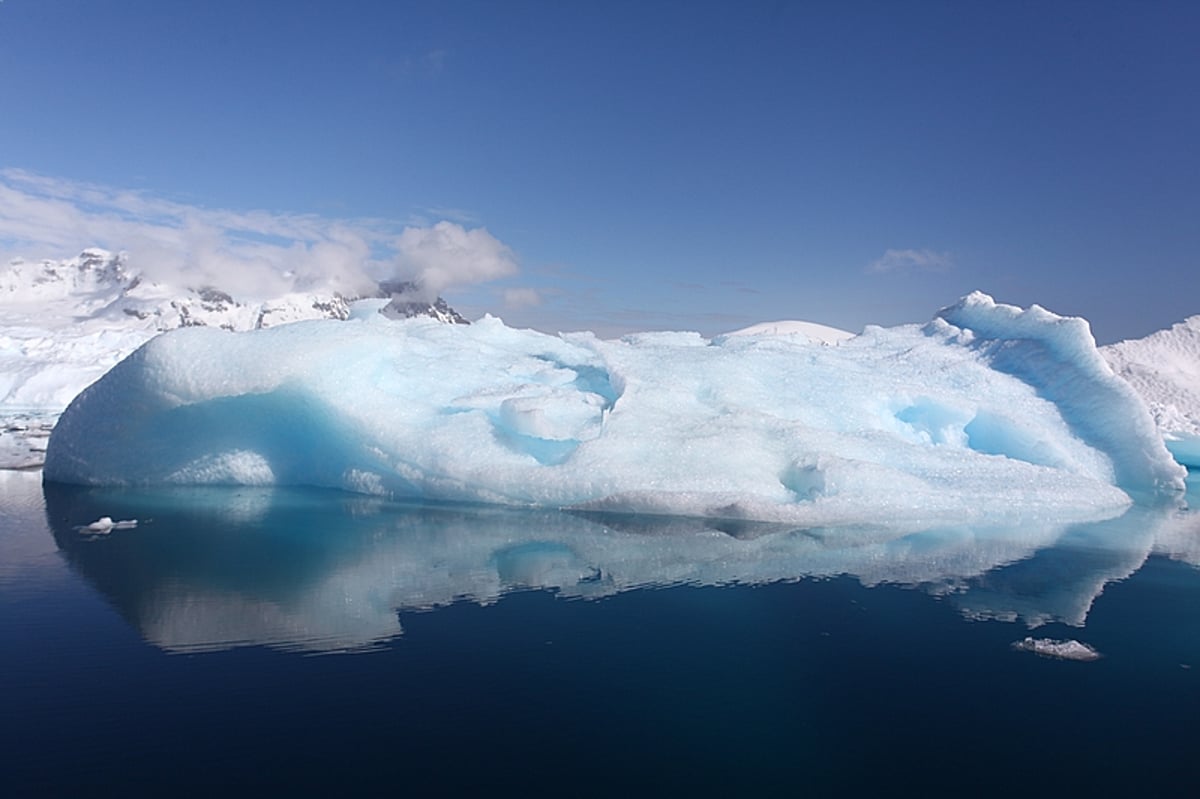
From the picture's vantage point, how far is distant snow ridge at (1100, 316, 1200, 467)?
56.7 ft

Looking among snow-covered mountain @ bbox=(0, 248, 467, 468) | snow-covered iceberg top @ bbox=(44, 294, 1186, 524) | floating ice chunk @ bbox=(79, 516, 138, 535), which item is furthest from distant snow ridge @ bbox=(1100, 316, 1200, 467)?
snow-covered mountain @ bbox=(0, 248, 467, 468)

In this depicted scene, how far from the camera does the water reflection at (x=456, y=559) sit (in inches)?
221

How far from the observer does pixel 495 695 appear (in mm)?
4238

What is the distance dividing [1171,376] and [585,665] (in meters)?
20.2

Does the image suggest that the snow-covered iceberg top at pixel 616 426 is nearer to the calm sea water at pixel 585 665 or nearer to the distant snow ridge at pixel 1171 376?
the calm sea water at pixel 585 665

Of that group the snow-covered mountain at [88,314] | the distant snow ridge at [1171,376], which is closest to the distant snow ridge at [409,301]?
the snow-covered mountain at [88,314]

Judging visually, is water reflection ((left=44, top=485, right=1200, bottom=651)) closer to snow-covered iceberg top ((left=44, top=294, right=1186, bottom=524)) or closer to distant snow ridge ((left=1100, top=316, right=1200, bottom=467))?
snow-covered iceberg top ((left=44, top=294, right=1186, bottom=524))

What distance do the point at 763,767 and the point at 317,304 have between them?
142758 mm

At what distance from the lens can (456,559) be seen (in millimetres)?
7082

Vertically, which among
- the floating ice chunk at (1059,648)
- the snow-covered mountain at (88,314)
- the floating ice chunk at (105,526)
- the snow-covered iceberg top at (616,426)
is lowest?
the floating ice chunk at (1059,648)

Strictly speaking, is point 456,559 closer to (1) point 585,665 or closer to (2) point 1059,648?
(1) point 585,665

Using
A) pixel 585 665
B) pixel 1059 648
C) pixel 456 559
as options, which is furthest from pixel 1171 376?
pixel 585 665

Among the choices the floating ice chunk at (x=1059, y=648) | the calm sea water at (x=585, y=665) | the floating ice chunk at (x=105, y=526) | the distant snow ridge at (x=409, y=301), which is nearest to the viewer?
the calm sea water at (x=585, y=665)

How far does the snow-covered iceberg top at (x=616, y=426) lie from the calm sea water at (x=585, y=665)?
1314mm
